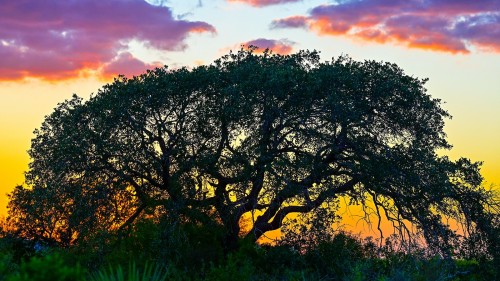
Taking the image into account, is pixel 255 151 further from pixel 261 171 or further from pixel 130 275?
pixel 130 275

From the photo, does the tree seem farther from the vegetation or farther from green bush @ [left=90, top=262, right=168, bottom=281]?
green bush @ [left=90, top=262, right=168, bottom=281]

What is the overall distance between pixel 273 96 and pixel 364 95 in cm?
337

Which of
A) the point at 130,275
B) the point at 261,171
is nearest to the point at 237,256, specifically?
the point at 261,171

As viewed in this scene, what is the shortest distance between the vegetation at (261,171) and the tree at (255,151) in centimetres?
5

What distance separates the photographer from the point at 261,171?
20828 mm

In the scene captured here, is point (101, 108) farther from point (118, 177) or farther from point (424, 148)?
point (424, 148)

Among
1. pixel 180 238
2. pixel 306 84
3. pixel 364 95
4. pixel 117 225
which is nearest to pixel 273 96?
pixel 306 84

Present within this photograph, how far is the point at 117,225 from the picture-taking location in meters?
24.0

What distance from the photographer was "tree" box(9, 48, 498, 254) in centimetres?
2167

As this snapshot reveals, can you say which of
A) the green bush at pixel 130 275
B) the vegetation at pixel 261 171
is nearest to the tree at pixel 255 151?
the vegetation at pixel 261 171

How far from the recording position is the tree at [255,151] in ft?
71.1

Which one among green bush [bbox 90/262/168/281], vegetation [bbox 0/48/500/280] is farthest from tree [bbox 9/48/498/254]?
green bush [bbox 90/262/168/281]

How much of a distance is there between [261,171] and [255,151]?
0.67 m

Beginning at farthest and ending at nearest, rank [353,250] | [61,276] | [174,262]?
[353,250] < [174,262] < [61,276]
